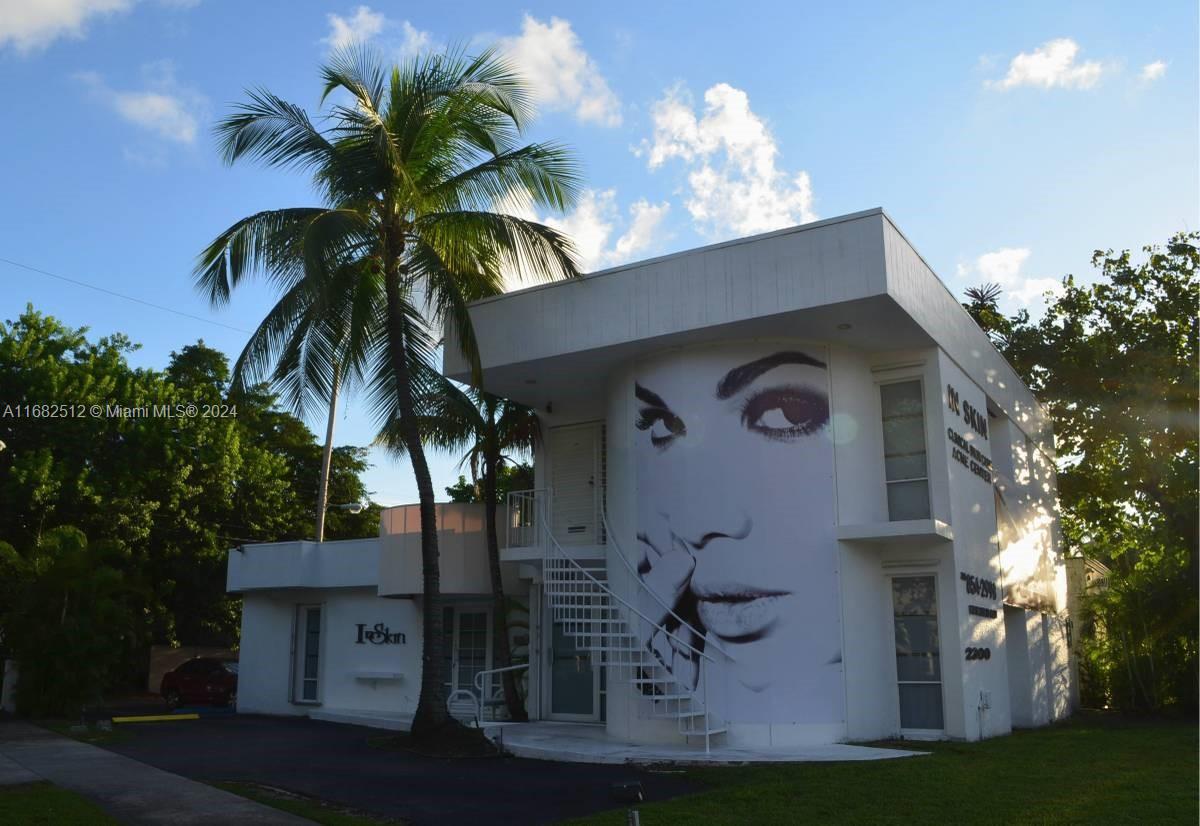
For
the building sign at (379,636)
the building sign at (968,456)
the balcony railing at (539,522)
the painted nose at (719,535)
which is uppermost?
the building sign at (968,456)

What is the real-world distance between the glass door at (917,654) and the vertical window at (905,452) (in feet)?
3.45

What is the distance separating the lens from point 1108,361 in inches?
998

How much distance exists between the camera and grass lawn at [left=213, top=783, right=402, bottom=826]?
8352 millimetres

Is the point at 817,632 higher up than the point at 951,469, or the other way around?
the point at 951,469

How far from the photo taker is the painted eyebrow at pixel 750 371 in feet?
46.4

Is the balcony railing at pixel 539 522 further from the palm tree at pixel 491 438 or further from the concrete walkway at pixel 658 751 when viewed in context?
the concrete walkway at pixel 658 751

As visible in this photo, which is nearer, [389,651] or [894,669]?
[894,669]

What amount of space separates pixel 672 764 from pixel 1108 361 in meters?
19.0

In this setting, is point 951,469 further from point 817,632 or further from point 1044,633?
point 1044,633

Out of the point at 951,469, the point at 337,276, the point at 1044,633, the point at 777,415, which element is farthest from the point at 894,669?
the point at 337,276

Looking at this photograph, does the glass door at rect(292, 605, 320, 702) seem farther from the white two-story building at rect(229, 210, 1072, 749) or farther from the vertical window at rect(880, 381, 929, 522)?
the vertical window at rect(880, 381, 929, 522)

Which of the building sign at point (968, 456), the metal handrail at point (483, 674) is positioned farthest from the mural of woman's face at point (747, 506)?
the metal handrail at point (483, 674)

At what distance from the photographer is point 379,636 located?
2047 cm

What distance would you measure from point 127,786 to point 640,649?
6095mm
